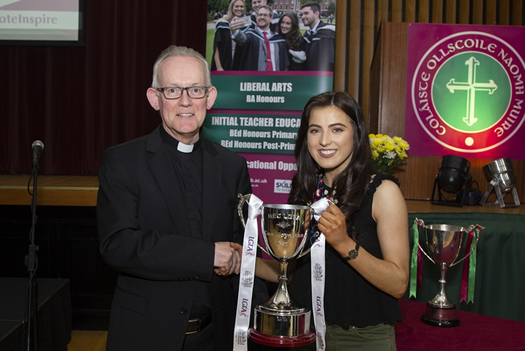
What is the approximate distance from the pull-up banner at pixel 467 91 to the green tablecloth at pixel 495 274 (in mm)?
616

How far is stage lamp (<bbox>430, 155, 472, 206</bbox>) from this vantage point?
302cm

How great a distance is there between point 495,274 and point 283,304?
1.85 meters

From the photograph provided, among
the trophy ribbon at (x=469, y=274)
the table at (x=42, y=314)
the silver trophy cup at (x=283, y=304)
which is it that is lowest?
the table at (x=42, y=314)

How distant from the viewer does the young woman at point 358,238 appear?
58.6 inches

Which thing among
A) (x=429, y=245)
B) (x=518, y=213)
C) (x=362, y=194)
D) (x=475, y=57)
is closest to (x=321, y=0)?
(x=475, y=57)

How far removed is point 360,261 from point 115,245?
0.75 meters

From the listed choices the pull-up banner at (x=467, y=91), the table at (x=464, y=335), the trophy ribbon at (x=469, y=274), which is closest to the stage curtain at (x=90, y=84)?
the pull-up banner at (x=467, y=91)

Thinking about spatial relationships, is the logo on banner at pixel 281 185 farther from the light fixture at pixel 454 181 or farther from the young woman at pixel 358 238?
the young woman at pixel 358 238

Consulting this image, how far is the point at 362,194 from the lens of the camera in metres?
1.55

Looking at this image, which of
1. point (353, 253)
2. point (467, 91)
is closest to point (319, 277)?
point (353, 253)

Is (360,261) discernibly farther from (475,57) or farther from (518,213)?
(475,57)

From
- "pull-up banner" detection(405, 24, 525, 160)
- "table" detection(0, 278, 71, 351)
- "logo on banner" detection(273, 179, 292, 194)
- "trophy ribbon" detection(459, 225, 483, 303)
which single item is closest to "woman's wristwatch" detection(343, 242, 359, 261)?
"trophy ribbon" detection(459, 225, 483, 303)

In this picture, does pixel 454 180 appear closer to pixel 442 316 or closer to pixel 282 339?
pixel 442 316

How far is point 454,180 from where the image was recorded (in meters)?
3.01
